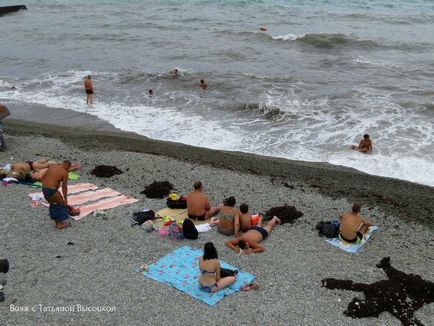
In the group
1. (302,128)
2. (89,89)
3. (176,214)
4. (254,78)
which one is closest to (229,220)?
(176,214)

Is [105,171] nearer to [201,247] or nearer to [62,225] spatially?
[62,225]

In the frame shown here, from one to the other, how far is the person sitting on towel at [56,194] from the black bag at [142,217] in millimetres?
1452

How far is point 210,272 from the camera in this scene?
7586mm

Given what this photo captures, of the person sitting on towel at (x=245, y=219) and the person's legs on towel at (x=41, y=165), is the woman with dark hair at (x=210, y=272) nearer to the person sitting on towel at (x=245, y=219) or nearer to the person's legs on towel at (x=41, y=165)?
the person sitting on towel at (x=245, y=219)

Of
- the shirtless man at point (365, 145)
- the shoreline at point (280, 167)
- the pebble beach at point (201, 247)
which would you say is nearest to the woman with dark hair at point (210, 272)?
the pebble beach at point (201, 247)

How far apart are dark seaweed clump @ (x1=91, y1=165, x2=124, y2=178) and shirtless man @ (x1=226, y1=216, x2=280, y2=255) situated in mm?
5022

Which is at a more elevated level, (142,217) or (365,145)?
(142,217)

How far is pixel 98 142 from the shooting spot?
16062 mm

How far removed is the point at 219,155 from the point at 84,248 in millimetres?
6645

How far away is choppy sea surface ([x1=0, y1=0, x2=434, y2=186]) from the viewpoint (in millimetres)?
16547

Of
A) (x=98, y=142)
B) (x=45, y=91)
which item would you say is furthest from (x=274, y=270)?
(x=45, y=91)

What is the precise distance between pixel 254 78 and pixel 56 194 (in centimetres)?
1681

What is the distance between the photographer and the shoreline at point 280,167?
1158 cm

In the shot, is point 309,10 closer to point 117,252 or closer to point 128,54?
point 128,54
